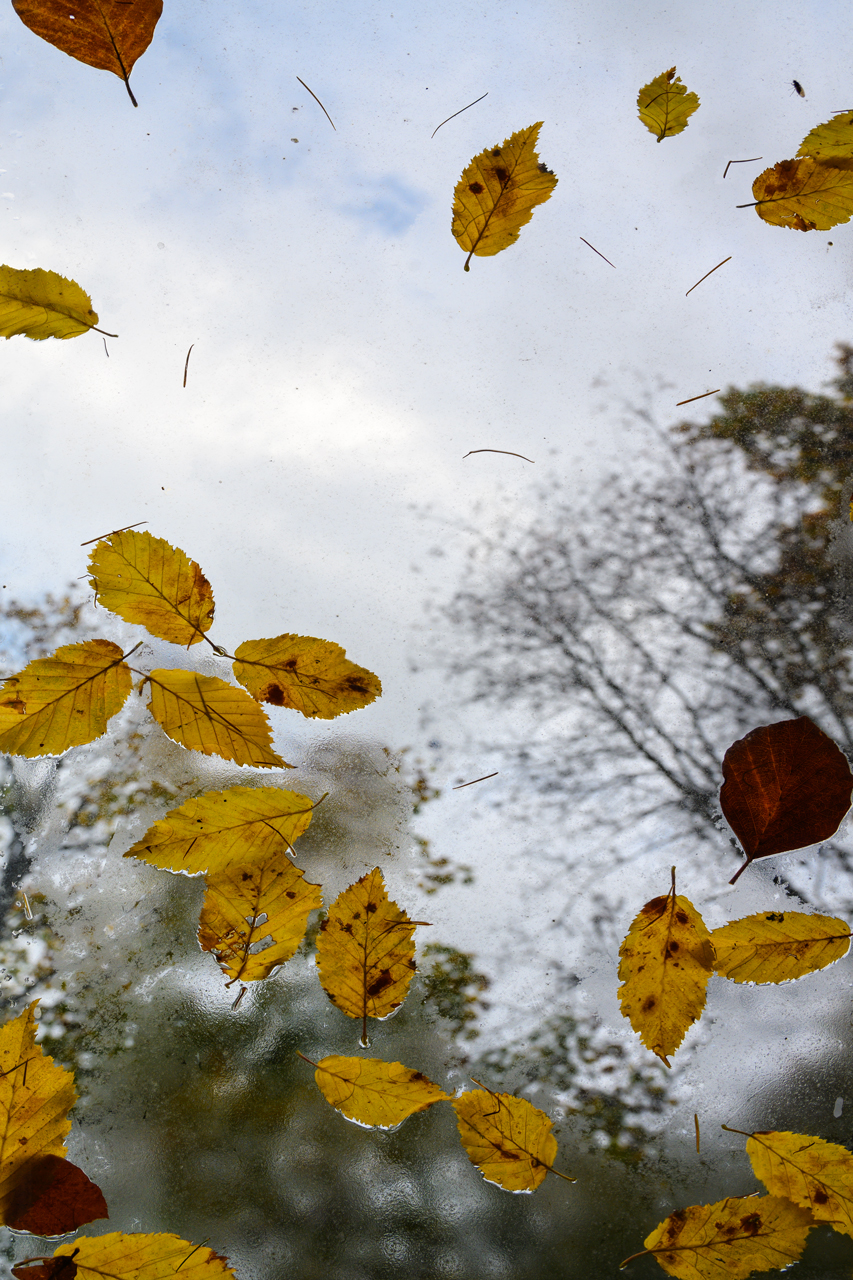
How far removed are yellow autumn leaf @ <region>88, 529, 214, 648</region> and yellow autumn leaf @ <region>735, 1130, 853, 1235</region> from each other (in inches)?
29.5

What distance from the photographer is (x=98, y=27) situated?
2.50 feet

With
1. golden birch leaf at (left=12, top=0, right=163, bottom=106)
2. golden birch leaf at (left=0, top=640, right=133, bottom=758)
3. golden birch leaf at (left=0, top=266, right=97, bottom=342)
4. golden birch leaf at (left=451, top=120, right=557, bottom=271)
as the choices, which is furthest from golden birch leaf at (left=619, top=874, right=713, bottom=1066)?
golden birch leaf at (left=12, top=0, right=163, bottom=106)

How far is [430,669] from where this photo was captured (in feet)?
2.62

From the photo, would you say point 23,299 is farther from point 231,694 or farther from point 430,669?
point 430,669

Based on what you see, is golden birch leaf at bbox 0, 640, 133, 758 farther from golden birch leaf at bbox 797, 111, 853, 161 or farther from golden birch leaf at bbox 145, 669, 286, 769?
golden birch leaf at bbox 797, 111, 853, 161

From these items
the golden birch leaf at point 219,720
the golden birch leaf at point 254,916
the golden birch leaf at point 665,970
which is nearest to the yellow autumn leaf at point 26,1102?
the golden birch leaf at point 254,916

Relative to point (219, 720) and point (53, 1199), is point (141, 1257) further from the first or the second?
point (219, 720)

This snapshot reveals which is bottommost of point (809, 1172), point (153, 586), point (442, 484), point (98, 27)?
point (809, 1172)

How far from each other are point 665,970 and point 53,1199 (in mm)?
628

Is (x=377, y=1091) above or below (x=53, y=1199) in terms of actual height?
above

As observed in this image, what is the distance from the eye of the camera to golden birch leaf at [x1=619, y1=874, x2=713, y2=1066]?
29.0 inches

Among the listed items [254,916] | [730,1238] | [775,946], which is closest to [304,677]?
[254,916]

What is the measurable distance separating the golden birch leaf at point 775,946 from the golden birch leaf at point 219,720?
0.47 meters

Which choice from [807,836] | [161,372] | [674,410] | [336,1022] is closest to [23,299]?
[161,372]
